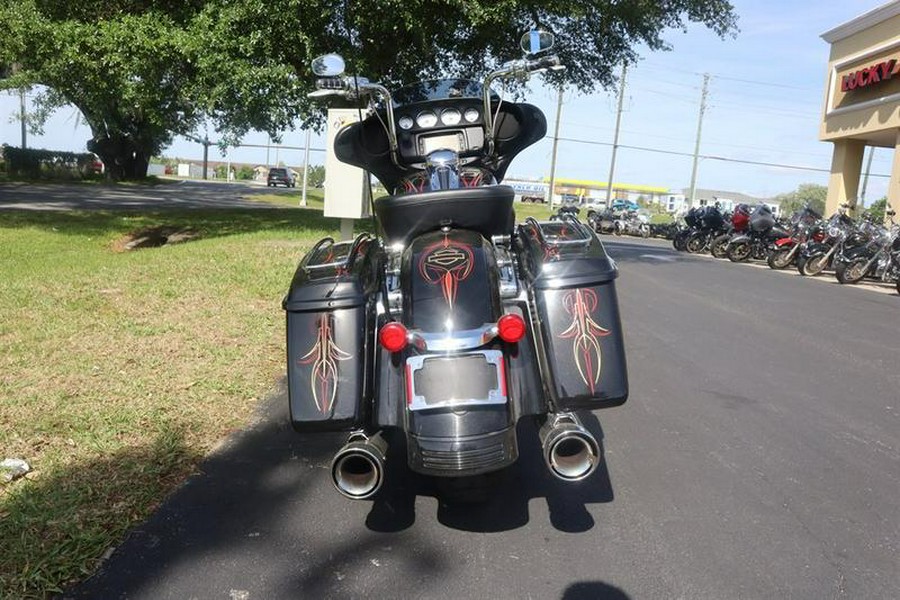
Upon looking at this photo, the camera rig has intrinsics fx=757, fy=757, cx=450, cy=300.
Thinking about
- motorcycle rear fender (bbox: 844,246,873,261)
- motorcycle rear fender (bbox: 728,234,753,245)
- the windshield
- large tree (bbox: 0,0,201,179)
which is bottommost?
motorcycle rear fender (bbox: 728,234,753,245)

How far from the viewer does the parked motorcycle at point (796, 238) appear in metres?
16.4

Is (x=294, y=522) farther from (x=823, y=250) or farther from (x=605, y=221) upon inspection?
(x=605, y=221)

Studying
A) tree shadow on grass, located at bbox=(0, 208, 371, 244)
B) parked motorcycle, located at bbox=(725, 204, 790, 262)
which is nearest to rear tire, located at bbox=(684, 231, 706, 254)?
parked motorcycle, located at bbox=(725, 204, 790, 262)

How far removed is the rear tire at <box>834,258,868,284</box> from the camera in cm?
1411

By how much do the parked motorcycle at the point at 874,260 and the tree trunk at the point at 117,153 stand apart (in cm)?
3885

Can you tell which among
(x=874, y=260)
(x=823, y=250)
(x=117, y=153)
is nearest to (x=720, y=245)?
(x=823, y=250)

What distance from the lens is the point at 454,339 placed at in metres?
2.74

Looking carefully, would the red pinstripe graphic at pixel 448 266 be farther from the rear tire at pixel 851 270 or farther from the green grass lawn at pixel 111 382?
the rear tire at pixel 851 270

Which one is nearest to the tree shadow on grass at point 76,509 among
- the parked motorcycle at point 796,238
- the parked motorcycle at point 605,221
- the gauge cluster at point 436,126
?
the gauge cluster at point 436,126

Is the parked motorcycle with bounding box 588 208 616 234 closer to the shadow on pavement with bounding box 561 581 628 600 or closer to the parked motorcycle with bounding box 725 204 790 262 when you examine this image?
the parked motorcycle with bounding box 725 204 790 262

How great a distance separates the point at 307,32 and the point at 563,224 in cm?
1172

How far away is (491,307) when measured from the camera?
2.89m

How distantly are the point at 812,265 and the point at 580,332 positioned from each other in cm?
1456

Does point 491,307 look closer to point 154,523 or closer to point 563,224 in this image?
point 563,224
